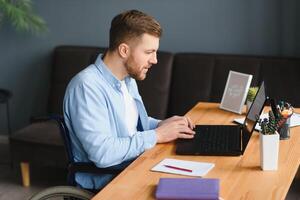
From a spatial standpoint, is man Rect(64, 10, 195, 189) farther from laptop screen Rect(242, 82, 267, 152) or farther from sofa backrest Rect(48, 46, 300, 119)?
sofa backrest Rect(48, 46, 300, 119)

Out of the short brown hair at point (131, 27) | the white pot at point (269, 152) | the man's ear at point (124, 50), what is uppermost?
the short brown hair at point (131, 27)

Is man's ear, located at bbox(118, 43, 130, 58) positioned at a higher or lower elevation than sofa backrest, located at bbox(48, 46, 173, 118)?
higher

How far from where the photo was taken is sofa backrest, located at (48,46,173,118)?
4.10 metres

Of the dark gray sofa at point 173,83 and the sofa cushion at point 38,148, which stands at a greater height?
the dark gray sofa at point 173,83

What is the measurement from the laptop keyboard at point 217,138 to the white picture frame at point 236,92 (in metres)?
0.30

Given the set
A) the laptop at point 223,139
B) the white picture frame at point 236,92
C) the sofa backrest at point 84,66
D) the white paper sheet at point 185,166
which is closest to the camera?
the white paper sheet at point 185,166

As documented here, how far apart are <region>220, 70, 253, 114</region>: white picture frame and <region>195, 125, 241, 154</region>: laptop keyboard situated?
297 mm

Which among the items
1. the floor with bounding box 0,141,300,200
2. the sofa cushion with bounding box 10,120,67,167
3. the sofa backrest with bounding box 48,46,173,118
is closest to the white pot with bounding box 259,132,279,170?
the floor with bounding box 0,141,300,200

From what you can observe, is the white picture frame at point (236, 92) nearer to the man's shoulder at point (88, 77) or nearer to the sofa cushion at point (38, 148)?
the man's shoulder at point (88, 77)

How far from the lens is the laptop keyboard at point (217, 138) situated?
2348mm

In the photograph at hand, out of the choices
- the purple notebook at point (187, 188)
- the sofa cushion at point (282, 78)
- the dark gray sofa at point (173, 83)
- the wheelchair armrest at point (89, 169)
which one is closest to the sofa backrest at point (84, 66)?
the dark gray sofa at point (173, 83)

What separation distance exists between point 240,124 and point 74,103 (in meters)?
0.85

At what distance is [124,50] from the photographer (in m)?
2.42

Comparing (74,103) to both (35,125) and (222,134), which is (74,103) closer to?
(222,134)
